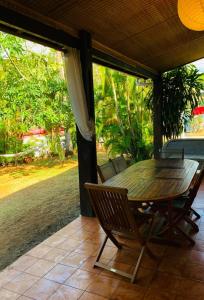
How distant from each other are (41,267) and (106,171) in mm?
1240

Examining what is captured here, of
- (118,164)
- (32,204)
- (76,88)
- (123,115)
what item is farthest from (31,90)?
(118,164)

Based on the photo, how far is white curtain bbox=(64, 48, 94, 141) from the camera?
3.14m

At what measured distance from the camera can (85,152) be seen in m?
3.47

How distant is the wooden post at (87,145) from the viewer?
3232 millimetres

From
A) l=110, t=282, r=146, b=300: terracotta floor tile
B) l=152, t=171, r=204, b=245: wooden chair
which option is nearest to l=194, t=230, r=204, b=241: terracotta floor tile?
l=152, t=171, r=204, b=245: wooden chair

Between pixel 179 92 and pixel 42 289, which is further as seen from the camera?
pixel 179 92

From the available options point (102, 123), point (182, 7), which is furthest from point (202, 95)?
point (182, 7)

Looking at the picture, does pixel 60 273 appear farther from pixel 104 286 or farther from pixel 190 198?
pixel 190 198

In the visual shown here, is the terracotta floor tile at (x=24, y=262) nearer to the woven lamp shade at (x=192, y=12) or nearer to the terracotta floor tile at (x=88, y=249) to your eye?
the terracotta floor tile at (x=88, y=249)

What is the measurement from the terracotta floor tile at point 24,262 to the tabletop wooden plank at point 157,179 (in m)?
1.02

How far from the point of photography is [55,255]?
256 cm

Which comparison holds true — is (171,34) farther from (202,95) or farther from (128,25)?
(202,95)

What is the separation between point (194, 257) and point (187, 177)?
779mm

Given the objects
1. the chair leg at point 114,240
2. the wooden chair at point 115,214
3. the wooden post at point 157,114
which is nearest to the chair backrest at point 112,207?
the wooden chair at point 115,214
